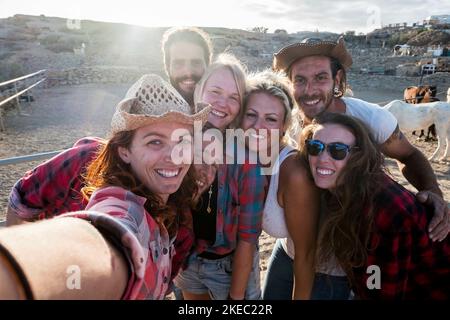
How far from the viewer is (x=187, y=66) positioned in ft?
9.69

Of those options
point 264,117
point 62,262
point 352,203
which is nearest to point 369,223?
point 352,203

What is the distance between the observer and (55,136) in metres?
9.10

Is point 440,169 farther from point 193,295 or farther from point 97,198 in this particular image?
point 97,198

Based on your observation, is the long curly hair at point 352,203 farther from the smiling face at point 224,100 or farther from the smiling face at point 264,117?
the smiling face at point 224,100

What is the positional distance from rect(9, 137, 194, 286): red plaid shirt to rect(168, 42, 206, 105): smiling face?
142cm

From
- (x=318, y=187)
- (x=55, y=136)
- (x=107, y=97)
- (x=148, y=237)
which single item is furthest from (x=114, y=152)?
(x=107, y=97)

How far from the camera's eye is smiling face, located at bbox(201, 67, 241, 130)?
2.14 meters

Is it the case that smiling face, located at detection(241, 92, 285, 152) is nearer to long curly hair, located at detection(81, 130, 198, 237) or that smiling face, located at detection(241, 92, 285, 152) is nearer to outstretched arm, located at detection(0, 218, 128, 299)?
long curly hair, located at detection(81, 130, 198, 237)

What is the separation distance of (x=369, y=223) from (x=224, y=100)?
1146mm

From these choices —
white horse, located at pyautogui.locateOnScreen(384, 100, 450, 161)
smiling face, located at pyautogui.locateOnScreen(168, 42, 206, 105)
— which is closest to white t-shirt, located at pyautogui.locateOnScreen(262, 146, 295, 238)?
smiling face, located at pyautogui.locateOnScreen(168, 42, 206, 105)

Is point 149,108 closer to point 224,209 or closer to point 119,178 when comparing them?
point 119,178

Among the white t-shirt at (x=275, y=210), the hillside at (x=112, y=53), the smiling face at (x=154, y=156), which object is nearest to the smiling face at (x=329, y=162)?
the white t-shirt at (x=275, y=210)

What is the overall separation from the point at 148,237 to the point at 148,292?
0.18m

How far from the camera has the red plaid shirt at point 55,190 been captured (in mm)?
1622
